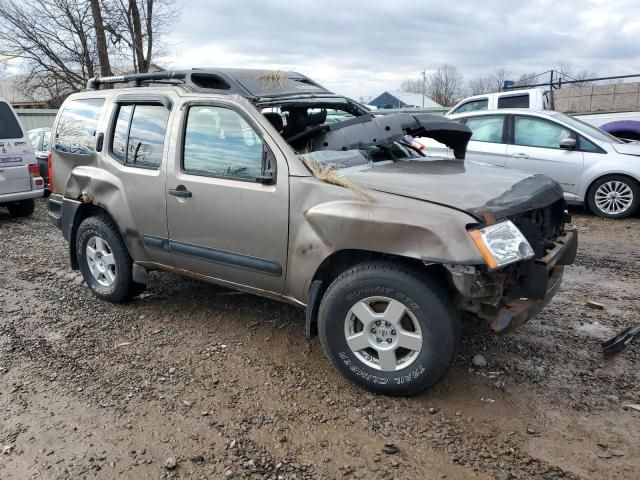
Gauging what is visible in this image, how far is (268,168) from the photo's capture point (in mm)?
3479

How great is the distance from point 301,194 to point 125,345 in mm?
1884

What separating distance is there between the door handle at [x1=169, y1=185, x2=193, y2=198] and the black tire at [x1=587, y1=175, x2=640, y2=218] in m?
6.44

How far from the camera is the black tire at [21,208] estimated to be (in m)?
9.05

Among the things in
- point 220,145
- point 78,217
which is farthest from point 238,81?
point 78,217

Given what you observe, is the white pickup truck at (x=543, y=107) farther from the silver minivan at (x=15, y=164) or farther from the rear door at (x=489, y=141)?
the silver minivan at (x=15, y=164)

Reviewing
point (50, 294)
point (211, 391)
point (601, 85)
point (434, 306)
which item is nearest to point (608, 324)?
point (434, 306)

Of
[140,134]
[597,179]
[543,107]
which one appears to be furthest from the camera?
[543,107]

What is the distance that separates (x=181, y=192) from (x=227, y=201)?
45 centimetres

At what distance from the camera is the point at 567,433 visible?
9.13 ft

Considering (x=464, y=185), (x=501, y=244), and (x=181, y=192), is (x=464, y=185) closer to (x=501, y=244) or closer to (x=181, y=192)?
(x=501, y=244)

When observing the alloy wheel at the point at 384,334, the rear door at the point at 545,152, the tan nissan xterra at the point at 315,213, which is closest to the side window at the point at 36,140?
the tan nissan xterra at the point at 315,213

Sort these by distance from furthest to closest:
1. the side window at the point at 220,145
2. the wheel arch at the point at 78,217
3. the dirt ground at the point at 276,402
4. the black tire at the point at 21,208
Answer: the black tire at the point at 21,208, the wheel arch at the point at 78,217, the side window at the point at 220,145, the dirt ground at the point at 276,402

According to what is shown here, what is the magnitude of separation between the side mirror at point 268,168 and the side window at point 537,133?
5.90 m

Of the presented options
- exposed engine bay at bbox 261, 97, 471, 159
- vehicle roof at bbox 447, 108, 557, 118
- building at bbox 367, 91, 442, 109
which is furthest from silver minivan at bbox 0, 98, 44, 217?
building at bbox 367, 91, 442, 109
